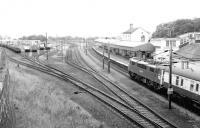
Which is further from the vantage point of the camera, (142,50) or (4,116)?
(142,50)

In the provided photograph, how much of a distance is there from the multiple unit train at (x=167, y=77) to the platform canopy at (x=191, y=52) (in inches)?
485

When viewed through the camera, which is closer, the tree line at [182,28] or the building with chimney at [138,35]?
the tree line at [182,28]

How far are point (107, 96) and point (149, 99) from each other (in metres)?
3.95

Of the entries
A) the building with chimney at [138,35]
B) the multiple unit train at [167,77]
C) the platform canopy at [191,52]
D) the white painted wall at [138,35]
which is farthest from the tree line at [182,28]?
the multiple unit train at [167,77]

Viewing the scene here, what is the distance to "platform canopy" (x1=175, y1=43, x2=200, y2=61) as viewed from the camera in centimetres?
4118

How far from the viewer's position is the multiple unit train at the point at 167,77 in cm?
1952

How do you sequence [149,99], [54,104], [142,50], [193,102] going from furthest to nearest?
[142,50]
[149,99]
[54,104]
[193,102]

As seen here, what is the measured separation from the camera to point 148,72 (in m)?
28.4

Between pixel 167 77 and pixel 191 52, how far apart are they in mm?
21046

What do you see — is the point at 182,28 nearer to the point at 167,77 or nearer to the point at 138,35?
the point at 138,35

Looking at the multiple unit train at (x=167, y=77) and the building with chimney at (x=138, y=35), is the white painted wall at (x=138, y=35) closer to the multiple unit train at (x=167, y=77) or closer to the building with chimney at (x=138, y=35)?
the building with chimney at (x=138, y=35)

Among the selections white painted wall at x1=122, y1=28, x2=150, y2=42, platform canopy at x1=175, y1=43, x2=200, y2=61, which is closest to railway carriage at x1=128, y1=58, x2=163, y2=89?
platform canopy at x1=175, y1=43, x2=200, y2=61

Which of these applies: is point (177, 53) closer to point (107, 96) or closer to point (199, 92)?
point (107, 96)

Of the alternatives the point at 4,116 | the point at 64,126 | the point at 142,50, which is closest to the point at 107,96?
the point at 64,126
